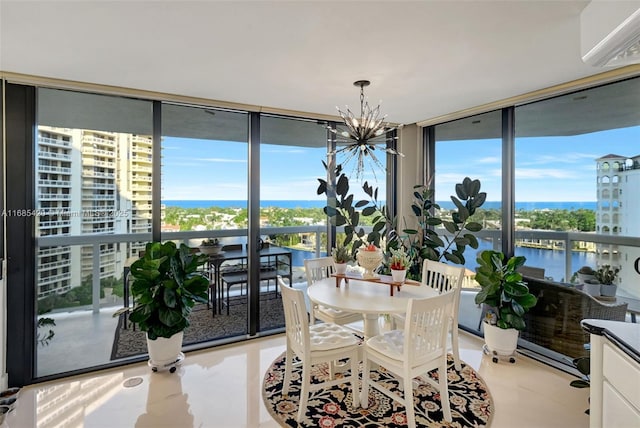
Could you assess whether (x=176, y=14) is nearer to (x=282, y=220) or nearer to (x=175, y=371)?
(x=282, y=220)

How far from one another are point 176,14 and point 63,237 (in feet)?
7.61

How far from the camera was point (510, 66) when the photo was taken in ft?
8.29

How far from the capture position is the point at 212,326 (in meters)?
3.76

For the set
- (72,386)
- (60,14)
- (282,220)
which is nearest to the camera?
(60,14)

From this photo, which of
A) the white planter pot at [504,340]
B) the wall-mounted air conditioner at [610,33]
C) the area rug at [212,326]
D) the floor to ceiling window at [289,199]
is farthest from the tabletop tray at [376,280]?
the wall-mounted air conditioner at [610,33]

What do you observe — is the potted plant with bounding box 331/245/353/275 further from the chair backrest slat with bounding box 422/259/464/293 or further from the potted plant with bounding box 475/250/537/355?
the potted plant with bounding box 475/250/537/355

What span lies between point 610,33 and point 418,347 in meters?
2.01

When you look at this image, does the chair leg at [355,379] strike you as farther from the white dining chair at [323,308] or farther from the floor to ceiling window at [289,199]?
the floor to ceiling window at [289,199]

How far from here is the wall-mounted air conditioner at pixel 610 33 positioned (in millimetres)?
1506

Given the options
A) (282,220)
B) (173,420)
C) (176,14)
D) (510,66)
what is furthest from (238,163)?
(510,66)

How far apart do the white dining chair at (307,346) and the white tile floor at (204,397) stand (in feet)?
1.16

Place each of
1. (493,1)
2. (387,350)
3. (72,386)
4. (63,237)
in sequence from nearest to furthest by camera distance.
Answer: (493,1) → (387,350) → (72,386) → (63,237)

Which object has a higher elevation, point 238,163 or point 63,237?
point 238,163

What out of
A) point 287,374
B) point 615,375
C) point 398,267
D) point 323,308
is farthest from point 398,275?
point 615,375
